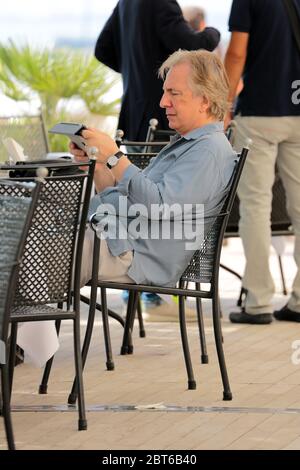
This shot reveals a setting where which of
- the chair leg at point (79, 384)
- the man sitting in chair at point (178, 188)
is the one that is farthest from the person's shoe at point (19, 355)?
the chair leg at point (79, 384)

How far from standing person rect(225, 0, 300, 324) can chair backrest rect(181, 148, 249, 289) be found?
1.61 m

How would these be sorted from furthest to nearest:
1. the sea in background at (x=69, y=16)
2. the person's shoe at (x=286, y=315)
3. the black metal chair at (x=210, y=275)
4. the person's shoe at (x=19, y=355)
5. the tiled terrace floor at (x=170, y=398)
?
the sea in background at (x=69, y=16), the person's shoe at (x=286, y=315), the person's shoe at (x=19, y=355), the black metal chair at (x=210, y=275), the tiled terrace floor at (x=170, y=398)

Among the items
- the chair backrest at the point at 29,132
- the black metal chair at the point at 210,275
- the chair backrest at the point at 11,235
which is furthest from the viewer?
the chair backrest at the point at 29,132

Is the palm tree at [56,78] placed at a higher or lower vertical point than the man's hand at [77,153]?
lower

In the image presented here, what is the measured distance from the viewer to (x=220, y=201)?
4301mm

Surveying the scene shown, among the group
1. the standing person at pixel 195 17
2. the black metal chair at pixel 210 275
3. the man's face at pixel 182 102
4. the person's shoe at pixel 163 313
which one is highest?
the man's face at pixel 182 102

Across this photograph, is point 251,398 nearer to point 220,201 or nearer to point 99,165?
point 220,201

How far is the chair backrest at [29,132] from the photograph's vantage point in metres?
6.36

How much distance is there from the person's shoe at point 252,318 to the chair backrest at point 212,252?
1.59m

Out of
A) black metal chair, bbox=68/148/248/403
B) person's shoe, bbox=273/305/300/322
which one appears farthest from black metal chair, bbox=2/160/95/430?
person's shoe, bbox=273/305/300/322

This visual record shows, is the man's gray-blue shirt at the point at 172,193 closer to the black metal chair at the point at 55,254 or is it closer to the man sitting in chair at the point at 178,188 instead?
the man sitting in chair at the point at 178,188

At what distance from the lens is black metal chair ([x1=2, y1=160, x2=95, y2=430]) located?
3.76 metres
